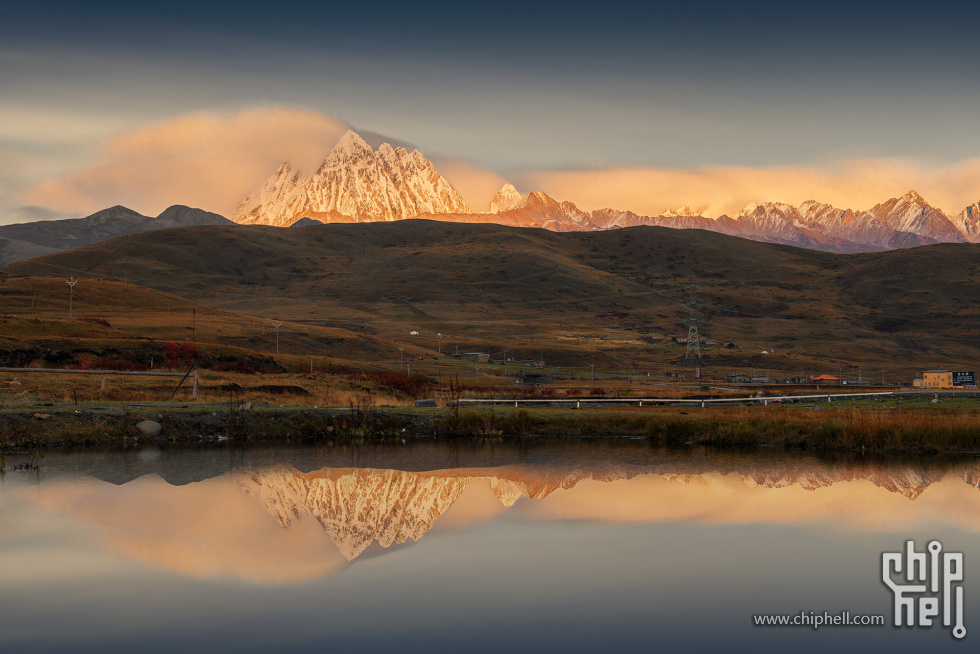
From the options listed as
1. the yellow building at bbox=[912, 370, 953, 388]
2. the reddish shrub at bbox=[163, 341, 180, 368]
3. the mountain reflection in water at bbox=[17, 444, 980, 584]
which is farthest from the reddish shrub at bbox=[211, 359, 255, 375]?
the yellow building at bbox=[912, 370, 953, 388]

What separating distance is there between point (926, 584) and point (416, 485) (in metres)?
14.9

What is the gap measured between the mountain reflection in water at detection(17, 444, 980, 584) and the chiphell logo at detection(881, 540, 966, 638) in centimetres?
322

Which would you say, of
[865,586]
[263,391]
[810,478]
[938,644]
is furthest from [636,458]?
[263,391]

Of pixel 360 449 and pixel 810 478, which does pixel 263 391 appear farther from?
pixel 810 478

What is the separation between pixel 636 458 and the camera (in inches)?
1379

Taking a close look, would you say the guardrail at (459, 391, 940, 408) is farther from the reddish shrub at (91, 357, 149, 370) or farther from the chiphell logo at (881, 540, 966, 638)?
the chiphell logo at (881, 540, 966, 638)

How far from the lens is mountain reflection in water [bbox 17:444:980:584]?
1997 centimetres

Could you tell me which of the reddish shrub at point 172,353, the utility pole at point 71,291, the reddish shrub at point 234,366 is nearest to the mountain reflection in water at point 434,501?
the reddish shrub at point 234,366

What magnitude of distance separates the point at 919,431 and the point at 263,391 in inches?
1282

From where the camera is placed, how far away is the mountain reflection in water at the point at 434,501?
1997 cm

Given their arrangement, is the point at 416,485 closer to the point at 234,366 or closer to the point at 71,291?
the point at 234,366

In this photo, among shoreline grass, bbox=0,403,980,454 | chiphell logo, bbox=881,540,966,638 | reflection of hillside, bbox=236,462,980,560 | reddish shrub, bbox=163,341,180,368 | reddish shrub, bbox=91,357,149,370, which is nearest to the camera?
chiphell logo, bbox=881,540,966,638

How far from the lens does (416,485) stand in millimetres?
28234

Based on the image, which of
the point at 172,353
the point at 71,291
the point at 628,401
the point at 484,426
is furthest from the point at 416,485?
the point at 71,291
